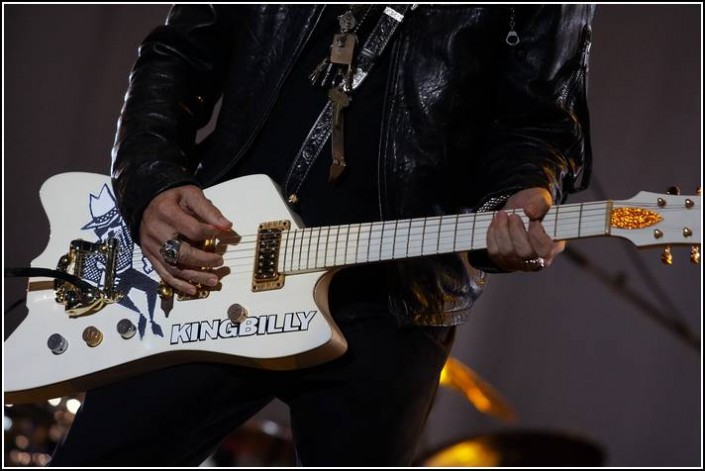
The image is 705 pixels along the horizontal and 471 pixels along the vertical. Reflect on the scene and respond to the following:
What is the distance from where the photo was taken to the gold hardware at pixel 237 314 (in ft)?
5.31

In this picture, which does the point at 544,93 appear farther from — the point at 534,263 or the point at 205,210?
the point at 205,210

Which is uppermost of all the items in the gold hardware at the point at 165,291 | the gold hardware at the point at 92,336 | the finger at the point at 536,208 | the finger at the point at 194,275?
the finger at the point at 536,208

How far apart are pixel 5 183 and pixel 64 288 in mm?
2563

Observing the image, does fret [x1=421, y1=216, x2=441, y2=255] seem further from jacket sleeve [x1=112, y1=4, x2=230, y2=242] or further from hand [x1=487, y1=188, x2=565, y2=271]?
jacket sleeve [x1=112, y1=4, x2=230, y2=242]

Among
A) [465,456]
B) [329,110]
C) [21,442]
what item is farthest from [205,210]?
[21,442]

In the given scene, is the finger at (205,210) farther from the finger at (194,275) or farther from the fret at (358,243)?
the fret at (358,243)

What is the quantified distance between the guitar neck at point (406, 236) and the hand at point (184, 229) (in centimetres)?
13

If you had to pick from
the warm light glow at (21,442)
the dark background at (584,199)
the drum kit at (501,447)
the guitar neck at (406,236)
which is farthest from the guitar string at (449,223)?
the dark background at (584,199)

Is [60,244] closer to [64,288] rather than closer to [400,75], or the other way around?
[64,288]

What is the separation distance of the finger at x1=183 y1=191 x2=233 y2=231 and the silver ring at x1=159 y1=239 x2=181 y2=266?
0.20ft

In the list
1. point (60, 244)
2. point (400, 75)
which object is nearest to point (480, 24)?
point (400, 75)

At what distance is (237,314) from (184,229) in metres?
0.17

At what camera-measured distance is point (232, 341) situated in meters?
1.60

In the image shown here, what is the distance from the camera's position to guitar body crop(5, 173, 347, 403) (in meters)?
1.58
